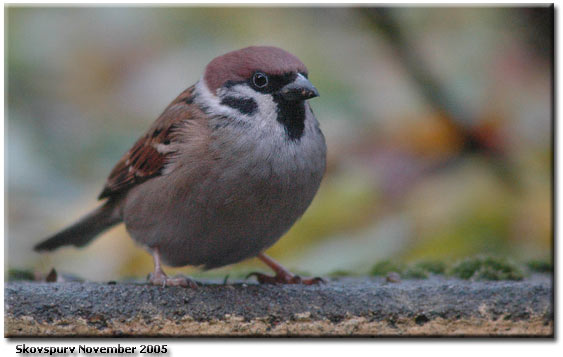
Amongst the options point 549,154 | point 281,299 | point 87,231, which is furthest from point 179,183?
point 549,154

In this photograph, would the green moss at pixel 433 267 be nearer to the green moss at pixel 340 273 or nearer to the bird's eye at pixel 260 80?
the green moss at pixel 340 273

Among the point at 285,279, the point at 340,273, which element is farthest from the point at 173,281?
the point at 340,273

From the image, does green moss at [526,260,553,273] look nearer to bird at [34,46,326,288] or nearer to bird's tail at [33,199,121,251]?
bird at [34,46,326,288]

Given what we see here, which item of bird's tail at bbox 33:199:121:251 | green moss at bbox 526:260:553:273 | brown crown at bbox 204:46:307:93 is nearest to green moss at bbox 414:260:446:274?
green moss at bbox 526:260:553:273

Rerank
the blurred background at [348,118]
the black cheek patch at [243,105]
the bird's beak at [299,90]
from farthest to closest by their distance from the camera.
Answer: the blurred background at [348,118] → the black cheek patch at [243,105] → the bird's beak at [299,90]

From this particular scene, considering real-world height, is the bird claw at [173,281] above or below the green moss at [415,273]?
below

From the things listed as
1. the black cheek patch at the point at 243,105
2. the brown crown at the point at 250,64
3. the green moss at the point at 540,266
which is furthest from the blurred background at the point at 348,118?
the black cheek patch at the point at 243,105

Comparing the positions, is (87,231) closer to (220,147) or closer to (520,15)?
(220,147)

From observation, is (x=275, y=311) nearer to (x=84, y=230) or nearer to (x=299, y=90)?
(x=299, y=90)
